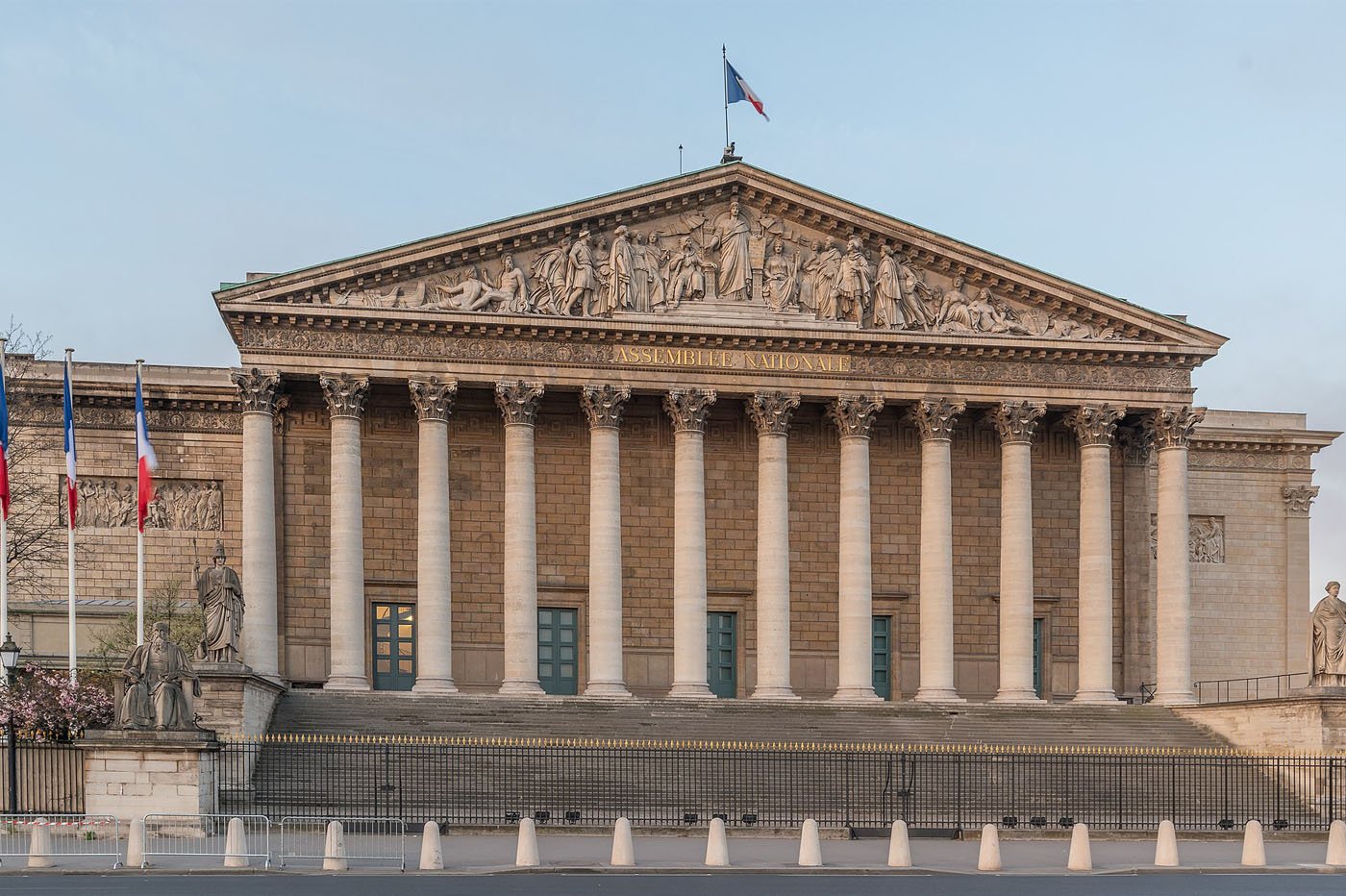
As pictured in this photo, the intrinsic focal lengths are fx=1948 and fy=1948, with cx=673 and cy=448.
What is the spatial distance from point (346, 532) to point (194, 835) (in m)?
17.2

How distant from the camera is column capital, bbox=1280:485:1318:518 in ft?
202

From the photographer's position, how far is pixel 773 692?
167 feet

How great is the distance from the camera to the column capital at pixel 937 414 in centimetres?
5247

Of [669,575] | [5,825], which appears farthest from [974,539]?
[5,825]

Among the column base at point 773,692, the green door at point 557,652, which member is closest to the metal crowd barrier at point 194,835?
the green door at point 557,652

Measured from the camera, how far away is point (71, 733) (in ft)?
126

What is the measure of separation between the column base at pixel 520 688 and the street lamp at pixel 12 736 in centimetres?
1438

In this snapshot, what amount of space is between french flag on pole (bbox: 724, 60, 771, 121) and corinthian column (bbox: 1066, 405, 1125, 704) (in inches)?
481

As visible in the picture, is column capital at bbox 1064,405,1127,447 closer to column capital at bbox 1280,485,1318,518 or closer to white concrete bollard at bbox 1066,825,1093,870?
column capital at bbox 1280,485,1318,518

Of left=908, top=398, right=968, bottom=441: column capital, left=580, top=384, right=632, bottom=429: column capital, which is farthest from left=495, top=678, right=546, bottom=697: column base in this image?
left=908, top=398, right=968, bottom=441: column capital

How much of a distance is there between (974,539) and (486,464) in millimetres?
13951

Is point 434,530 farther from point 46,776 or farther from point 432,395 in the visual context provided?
point 46,776

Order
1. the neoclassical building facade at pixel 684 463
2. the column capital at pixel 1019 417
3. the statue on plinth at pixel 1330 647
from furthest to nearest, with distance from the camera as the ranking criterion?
the column capital at pixel 1019 417, the neoclassical building facade at pixel 684 463, the statue on plinth at pixel 1330 647

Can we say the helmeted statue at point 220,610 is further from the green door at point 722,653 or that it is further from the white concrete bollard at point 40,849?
the green door at point 722,653
